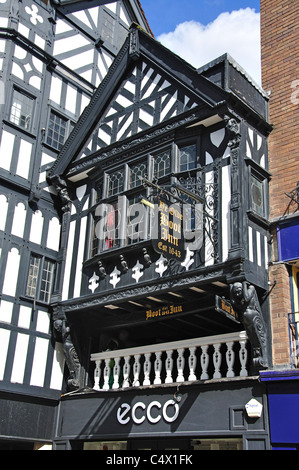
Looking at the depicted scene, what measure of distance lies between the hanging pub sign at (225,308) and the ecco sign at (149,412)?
219 cm

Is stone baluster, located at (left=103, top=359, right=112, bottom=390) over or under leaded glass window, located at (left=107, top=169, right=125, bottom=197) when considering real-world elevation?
under

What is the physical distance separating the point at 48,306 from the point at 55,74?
263 inches

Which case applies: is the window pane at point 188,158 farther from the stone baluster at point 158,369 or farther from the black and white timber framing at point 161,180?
the stone baluster at point 158,369

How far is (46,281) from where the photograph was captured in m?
13.9

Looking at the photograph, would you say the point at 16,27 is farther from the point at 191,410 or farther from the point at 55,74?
the point at 191,410

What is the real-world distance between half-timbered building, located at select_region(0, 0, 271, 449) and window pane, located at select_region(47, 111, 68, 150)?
0.13 ft

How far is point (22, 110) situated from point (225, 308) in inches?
317

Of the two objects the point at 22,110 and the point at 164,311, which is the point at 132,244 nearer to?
the point at 164,311

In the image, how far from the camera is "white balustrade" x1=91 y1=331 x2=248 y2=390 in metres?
10.6

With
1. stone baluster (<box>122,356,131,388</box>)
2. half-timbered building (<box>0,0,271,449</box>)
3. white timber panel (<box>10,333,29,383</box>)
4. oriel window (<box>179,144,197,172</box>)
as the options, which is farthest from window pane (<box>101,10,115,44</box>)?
stone baluster (<box>122,356,131,388</box>)

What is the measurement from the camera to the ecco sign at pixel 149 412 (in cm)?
1089

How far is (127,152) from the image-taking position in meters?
13.4

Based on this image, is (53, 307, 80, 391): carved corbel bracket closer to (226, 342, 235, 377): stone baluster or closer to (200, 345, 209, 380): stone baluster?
(200, 345, 209, 380): stone baluster
